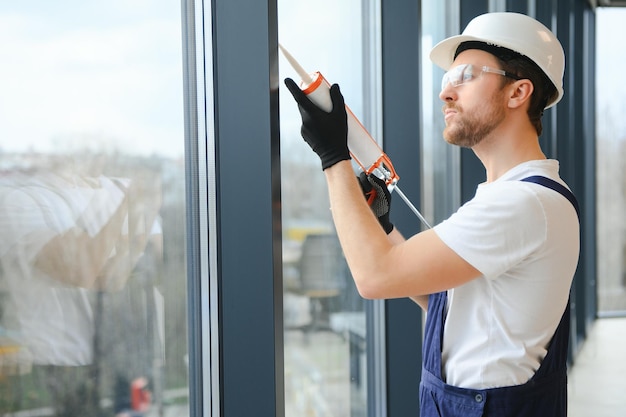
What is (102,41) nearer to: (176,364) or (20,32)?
(20,32)

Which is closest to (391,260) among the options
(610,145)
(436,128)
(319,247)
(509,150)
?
(509,150)

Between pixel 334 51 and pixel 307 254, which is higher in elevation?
pixel 334 51

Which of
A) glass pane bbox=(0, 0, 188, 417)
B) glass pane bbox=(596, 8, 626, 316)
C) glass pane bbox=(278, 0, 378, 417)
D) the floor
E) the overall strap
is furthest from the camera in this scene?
glass pane bbox=(596, 8, 626, 316)

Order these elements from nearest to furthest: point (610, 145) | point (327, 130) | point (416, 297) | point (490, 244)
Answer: point (490, 244)
point (327, 130)
point (416, 297)
point (610, 145)

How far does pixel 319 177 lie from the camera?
211 cm

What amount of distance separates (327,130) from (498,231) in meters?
0.38

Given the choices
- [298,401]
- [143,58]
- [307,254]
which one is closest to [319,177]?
[307,254]

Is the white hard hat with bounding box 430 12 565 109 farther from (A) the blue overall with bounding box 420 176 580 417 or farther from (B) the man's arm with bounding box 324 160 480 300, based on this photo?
(B) the man's arm with bounding box 324 160 480 300

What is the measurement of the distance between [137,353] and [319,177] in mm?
859

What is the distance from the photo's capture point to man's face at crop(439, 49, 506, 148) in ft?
4.79

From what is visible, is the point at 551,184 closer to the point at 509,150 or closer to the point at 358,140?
the point at 509,150

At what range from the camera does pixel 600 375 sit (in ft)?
16.3

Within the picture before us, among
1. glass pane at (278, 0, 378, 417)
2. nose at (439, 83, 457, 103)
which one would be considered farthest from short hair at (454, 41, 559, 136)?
glass pane at (278, 0, 378, 417)

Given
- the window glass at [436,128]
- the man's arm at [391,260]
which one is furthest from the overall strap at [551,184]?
the window glass at [436,128]
